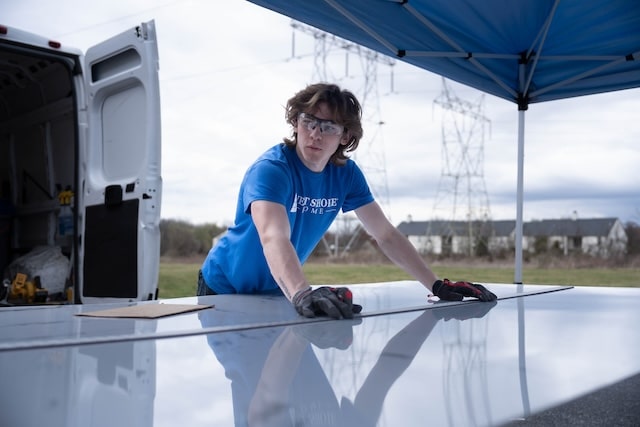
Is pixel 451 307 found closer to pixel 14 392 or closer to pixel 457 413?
pixel 457 413

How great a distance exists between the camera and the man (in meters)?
1.67

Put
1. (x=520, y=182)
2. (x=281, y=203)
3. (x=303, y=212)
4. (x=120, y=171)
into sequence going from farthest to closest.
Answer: (x=520, y=182)
(x=120, y=171)
(x=303, y=212)
(x=281, y=203)

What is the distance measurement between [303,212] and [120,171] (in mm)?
2100

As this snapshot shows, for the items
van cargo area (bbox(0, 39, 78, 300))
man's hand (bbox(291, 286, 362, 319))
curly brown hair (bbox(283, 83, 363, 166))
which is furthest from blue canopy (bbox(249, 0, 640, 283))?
van cargo area (bbox(0, 39, 78, 300))

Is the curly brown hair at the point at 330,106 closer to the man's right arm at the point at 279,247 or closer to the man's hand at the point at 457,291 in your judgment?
the man's right arm at the point at 279,247

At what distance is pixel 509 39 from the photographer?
3.82 meters

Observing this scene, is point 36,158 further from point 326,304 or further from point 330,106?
point 326,304

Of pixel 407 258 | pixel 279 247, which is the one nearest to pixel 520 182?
pixel 407 258

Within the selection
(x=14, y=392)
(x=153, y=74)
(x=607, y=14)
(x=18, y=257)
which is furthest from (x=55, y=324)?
(x=18, y=257)

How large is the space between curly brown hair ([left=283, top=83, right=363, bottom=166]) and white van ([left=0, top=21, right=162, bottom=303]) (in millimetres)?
1624

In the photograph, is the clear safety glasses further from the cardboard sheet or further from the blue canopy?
the blue canopy

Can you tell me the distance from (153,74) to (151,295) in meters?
1.30

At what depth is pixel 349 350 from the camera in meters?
1.06

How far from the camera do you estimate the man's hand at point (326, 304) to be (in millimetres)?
1447
